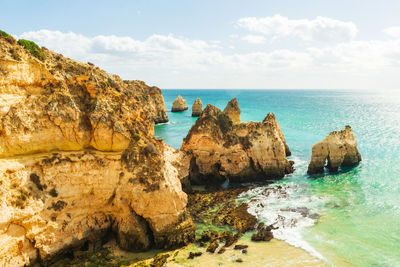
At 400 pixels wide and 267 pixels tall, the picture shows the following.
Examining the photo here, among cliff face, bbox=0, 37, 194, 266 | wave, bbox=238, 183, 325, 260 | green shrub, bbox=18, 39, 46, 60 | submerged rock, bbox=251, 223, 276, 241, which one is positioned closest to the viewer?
cliff face, bbox=0, 37, 194, 266

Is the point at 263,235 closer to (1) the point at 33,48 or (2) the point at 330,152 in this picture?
(1) the point at 33,48

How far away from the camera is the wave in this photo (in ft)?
69.9

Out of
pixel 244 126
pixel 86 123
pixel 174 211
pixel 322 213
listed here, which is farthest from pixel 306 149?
pixel 86 123

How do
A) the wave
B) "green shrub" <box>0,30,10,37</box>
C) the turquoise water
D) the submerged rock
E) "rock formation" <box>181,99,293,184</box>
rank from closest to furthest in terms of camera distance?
"green shrub" <box>0,30,10,37</box>, the turquoise water, the submerged rock, the wave, "rock formation" <box>181,99,293,184</box>

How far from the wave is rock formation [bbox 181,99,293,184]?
315 centimetres

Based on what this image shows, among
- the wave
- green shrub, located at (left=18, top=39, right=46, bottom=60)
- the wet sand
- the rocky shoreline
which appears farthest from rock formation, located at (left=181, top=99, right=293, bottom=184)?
green shrub, located at (left=18, top=39, right=46, bottom=60)

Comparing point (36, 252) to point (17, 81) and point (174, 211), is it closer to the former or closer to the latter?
point (174, 211)

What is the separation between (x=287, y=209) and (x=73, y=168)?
776 inches

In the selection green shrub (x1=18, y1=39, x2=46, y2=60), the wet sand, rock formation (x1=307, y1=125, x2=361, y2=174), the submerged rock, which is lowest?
the wet sand

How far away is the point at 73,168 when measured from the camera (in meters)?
17.8

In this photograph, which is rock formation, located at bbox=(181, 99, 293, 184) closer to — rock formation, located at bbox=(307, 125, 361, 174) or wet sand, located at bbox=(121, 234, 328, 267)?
rock formation, located at bbox=(307, 125, 361, 174)

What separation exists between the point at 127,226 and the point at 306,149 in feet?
131

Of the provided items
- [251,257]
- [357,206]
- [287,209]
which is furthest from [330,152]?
[251,257]

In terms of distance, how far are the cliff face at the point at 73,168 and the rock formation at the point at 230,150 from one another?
12008 millimetres
